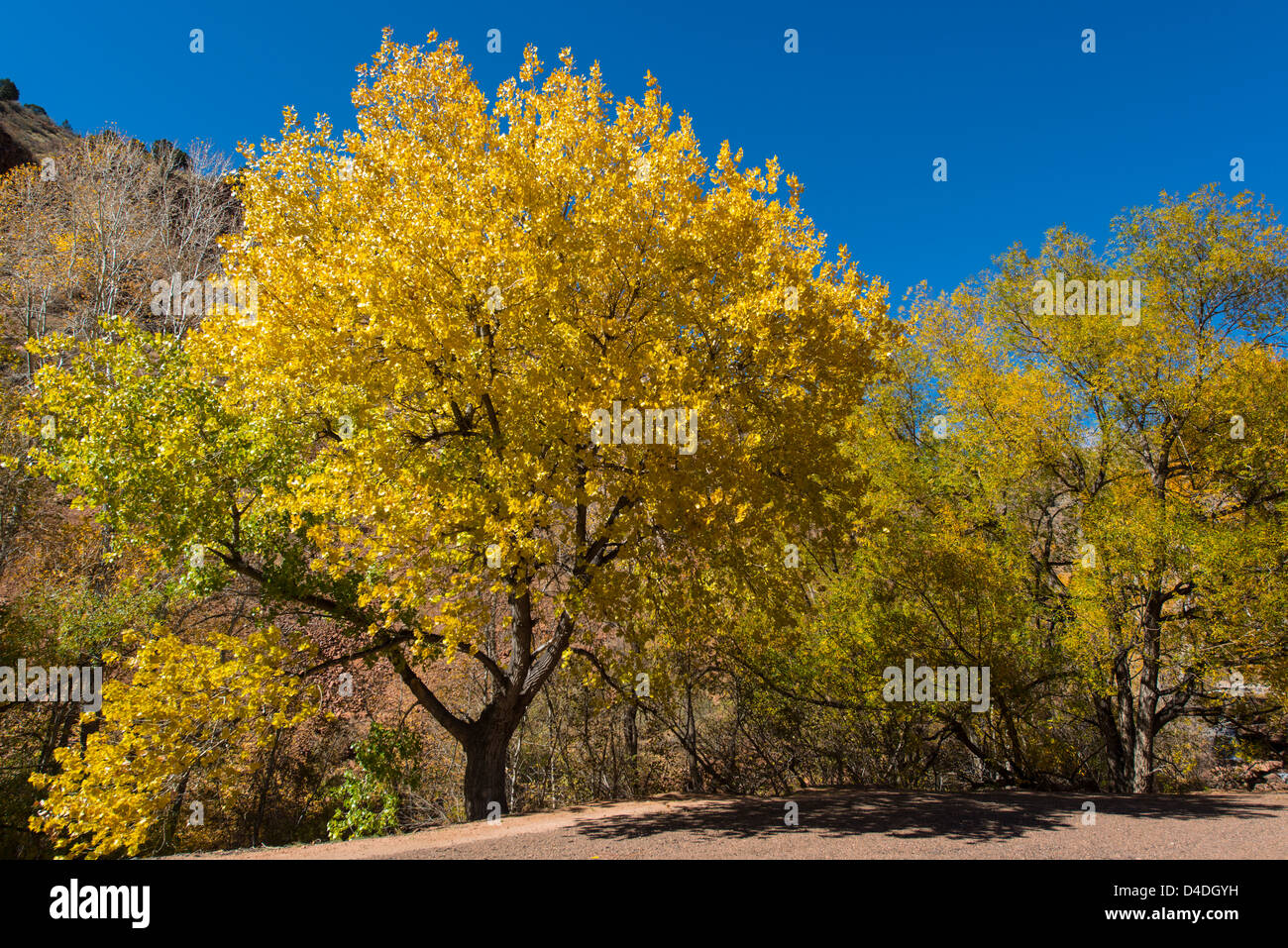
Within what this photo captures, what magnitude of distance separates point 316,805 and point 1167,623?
19.6m

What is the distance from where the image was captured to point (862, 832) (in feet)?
24.6

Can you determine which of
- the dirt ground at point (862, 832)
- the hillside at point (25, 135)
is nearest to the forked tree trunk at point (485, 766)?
the dirt ground at point (862, 832)

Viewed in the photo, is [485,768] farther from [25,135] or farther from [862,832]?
[25,135]

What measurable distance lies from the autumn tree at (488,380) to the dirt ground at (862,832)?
219 centimetres

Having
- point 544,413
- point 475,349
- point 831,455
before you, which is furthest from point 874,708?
point 475,349

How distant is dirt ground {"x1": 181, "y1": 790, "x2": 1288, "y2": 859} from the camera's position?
6.73m

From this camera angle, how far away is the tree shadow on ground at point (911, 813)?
305 inches

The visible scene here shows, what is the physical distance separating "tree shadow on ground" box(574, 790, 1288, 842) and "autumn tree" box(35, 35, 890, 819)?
268cm

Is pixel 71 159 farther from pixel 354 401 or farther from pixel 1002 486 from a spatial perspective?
pixel 1002 486

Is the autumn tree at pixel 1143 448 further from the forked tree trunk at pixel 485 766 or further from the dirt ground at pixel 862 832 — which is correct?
the forked tree trunk at pixel 485 766

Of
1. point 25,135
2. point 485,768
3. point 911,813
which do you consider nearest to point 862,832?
point 911,813

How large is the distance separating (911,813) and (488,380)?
8.17 metres

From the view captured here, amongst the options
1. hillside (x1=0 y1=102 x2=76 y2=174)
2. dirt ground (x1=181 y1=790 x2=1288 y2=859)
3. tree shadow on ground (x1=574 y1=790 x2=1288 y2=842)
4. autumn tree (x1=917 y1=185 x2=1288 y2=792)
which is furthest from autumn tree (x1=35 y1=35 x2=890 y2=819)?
hillside (x1=0 y1=102 x2=76 y2=174)

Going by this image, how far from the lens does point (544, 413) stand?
8242 millimetres
